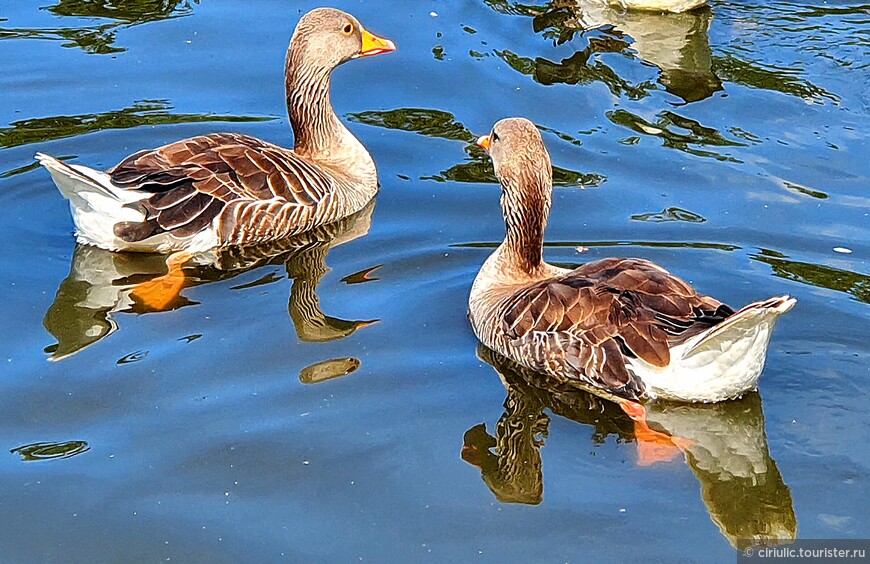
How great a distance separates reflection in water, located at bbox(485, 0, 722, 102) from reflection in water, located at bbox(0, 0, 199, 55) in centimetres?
371

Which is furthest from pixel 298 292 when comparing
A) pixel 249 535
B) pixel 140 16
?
pixel 140 16

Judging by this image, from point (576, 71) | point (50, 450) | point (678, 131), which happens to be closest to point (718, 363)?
point (50, 450)

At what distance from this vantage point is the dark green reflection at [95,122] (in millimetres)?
11359

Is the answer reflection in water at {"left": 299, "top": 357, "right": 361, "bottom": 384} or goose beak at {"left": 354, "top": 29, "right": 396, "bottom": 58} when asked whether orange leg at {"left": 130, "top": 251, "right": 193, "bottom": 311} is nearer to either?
reflection in water at {"left": 299, "top": 357, "right": 361, "bottom": 384}

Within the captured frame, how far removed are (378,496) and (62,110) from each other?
6582mm

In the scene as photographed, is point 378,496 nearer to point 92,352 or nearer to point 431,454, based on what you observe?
point 431,454

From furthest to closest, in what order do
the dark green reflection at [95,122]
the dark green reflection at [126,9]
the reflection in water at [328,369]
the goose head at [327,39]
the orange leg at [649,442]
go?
the dark green reflection at [126,9]
the dark green reflection at [95,122]
the goose head at [327,39]
the reflection in water at [328,369]
the orange leg at [649,442]

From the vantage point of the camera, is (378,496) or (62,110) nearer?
(378,496)

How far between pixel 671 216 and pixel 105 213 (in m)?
4.29

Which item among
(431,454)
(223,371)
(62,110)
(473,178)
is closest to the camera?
(431,454)

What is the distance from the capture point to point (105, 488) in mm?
6836

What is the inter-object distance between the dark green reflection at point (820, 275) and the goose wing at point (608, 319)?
147cm

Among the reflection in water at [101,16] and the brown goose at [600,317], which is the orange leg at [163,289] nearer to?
the brown goose at [600,317]

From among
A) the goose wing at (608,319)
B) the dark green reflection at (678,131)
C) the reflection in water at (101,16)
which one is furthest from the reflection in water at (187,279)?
the reflection in water at (101,16)
